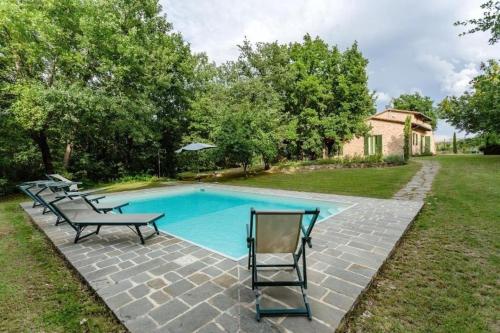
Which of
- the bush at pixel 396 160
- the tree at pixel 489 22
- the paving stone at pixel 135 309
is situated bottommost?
the paving stone at pixel 135 309

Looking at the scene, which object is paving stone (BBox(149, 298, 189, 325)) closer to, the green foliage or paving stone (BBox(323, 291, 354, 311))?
paving stone (BBox(323, 291, 354, 311))

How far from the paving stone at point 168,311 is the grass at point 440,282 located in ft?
5.42

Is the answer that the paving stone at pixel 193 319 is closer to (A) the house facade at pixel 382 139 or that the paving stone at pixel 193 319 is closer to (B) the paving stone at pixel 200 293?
(B) the paving stone at pixel 200 293

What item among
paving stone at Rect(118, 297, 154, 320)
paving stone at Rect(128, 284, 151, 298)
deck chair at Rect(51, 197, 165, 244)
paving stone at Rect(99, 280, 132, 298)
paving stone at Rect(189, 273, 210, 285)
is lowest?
paving stone at Rect(189, 273, 210, 285)

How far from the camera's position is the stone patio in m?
2.40

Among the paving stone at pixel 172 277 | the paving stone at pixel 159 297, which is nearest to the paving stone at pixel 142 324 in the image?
the paving stone at pixel 159 297

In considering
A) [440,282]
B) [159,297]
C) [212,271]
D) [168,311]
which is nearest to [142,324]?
[168,311]

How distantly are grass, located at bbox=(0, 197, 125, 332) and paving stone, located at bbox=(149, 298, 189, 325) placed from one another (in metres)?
0.31

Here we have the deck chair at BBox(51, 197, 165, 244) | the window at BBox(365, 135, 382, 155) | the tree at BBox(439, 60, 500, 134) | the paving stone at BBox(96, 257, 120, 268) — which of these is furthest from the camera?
the window at BBox(365, 135, 382, 155)

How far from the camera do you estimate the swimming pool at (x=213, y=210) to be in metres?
5.68

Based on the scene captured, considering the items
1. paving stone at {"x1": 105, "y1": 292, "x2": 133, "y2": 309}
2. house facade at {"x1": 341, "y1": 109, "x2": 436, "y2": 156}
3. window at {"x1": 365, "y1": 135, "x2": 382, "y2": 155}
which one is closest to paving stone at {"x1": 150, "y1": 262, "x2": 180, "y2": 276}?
paving stone at {"x1": 105, "y1": 292, "x2": 133, "y2": 309}

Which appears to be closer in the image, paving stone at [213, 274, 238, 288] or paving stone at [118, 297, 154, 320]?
paving stone at [118, 297, 154, 320]

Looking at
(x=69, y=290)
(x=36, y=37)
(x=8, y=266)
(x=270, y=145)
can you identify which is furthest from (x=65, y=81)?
(x=69, y=290)

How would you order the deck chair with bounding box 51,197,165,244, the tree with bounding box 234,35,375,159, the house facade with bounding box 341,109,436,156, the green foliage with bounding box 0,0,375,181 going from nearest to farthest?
the deck chair with bounding box 51,197,165,244
the green foliage with bounding box 0,0,375,181
the tree with bounding box 234,35,375,159
the house facade with bounding box 341,109,436,156
